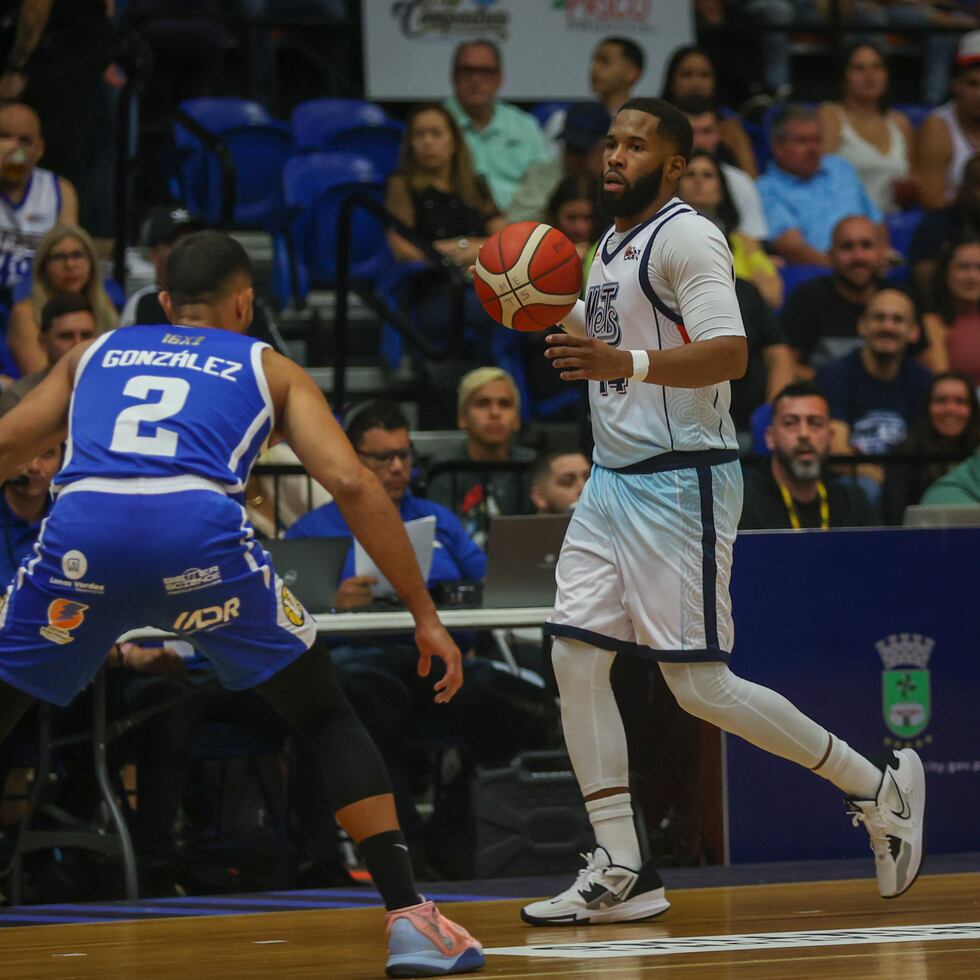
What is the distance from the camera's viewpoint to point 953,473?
8.39 meters

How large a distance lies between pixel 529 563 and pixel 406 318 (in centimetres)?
352

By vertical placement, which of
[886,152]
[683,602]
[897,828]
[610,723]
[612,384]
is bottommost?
[897,828]

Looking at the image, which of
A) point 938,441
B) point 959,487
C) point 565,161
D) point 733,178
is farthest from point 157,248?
point 959,487

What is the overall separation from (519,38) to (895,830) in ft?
27.5

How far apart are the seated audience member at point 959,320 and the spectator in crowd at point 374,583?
372cm

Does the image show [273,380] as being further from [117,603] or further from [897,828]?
[897,828]

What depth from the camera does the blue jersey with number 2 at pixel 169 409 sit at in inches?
168

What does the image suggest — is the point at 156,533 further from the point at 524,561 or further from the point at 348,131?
the point at 348,131

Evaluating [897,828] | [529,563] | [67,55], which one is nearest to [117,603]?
[897,828]

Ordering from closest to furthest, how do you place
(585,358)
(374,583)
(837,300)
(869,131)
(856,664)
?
(585,358), (856,664), (374,583), (837,300), (869,131)

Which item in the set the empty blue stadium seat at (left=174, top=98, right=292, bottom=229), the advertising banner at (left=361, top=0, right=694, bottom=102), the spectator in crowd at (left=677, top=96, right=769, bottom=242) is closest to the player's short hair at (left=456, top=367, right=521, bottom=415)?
the spectator in crowd at (left=677, top=96, right=769, bottom=242)

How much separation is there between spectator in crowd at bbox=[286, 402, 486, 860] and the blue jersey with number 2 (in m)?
2.62

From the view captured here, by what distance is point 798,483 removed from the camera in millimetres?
7875

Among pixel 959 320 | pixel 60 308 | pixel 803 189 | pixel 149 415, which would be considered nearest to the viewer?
pixel 149 415
